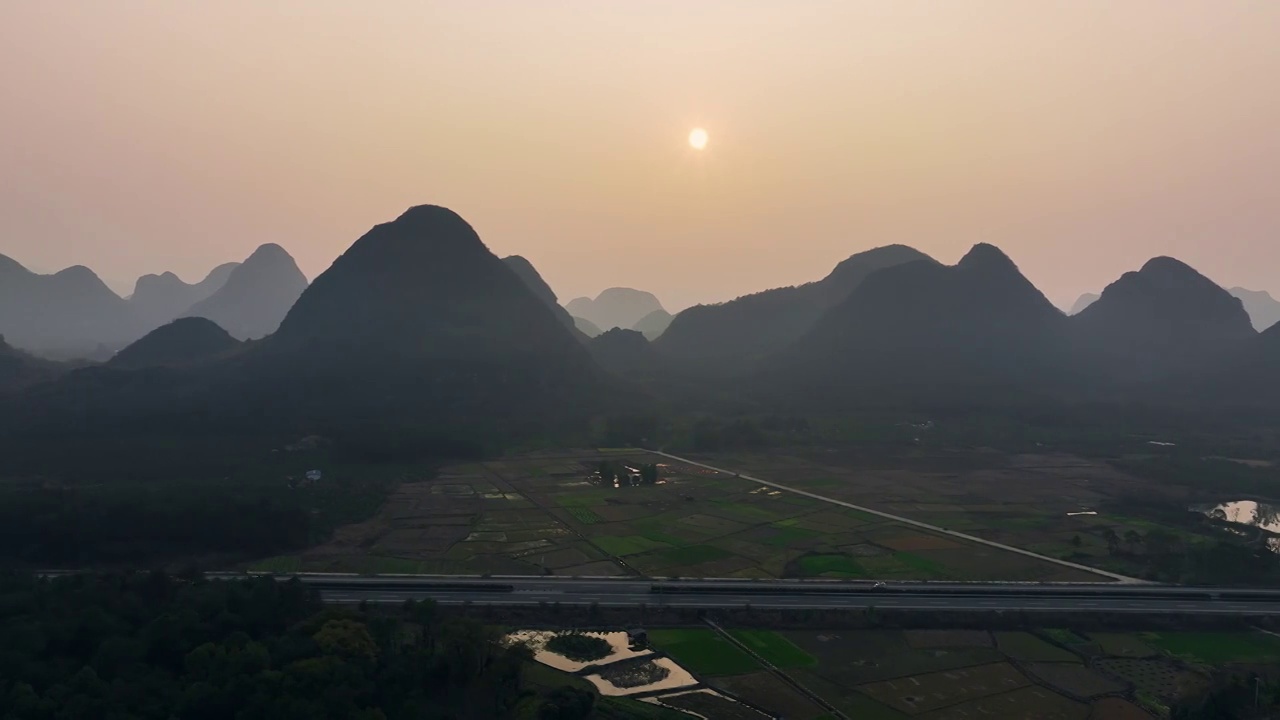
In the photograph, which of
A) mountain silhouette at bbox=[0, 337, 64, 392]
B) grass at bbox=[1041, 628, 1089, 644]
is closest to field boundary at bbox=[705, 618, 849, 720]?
grass at bbox=[1041, 628, 1089, 644]

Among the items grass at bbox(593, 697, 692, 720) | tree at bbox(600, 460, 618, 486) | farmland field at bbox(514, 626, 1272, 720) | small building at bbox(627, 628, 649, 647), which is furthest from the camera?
tree at bbox(600, 460, 618, 486)

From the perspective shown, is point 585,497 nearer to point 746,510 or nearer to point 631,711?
point 746,510

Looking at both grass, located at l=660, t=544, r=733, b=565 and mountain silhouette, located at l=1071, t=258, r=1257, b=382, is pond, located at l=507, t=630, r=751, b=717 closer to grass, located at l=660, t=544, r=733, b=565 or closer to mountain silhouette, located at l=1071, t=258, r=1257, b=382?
grass, located at l=660, t=544, r=733, b=565

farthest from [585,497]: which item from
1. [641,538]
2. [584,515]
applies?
[641,538]

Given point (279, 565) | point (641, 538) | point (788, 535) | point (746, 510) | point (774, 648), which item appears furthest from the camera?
point (746, 510)

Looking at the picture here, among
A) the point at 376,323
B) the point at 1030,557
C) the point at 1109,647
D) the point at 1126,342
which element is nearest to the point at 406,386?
the point at 376,323

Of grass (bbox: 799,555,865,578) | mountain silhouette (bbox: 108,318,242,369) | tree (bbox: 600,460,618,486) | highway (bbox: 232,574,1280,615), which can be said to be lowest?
highway (bbox: 232,574,1280,615)
